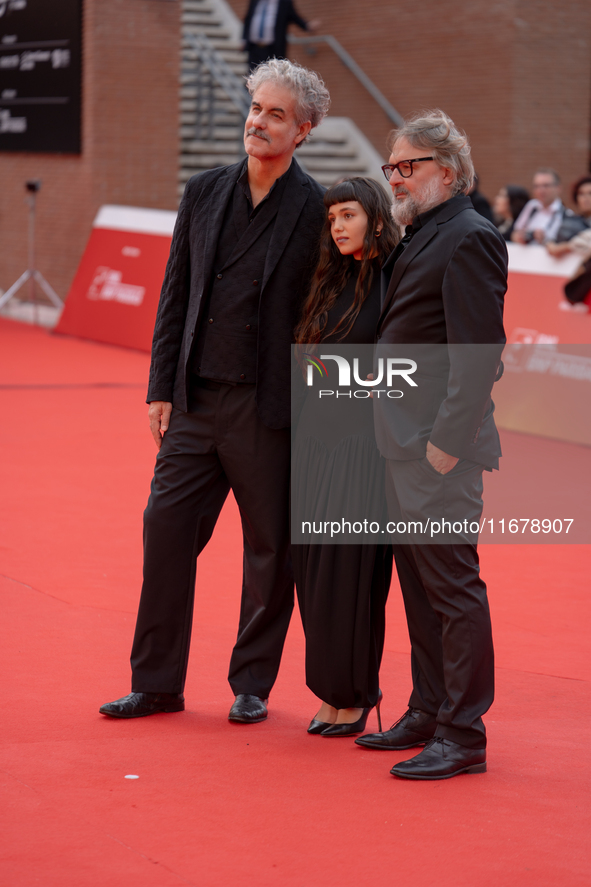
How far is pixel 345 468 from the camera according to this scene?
11.0ft

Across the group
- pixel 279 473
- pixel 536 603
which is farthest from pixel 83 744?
pixel 536 603

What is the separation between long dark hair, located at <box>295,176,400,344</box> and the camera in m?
3.35

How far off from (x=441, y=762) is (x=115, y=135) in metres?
13.5

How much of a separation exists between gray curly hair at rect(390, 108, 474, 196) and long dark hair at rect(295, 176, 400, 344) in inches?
9.0

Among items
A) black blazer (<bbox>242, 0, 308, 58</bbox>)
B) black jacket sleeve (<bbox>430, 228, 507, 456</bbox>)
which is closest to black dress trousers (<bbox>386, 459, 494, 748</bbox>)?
black jacket sleeve (<bbox>430, 228, 507, 456</bbox>)

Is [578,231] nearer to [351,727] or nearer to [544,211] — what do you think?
[544,211]

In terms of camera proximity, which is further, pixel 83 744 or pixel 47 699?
pixel 47 699

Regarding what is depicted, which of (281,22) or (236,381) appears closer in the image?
(236,381)

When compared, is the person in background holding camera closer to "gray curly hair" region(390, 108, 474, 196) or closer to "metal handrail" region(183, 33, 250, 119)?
"metal handrail" region(183, 33, 250, 119)

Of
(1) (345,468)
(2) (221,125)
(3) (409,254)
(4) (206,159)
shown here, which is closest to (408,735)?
(1) (345,468)

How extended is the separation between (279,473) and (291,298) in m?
0.54

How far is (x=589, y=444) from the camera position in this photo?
27.5 feet

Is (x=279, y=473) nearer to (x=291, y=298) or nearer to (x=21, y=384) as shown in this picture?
(x=291, y=298)

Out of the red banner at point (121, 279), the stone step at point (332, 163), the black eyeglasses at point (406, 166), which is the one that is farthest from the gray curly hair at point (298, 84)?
the stone step at point (332, 163)
